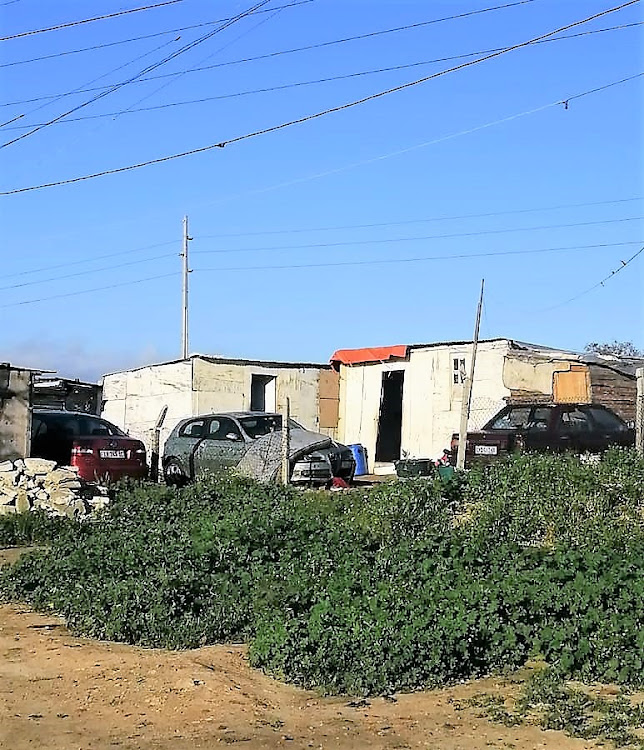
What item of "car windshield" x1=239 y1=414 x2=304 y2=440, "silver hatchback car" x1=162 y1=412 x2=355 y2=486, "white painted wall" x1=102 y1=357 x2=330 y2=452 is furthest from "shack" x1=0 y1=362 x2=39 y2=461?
"white painted wall" x1=102 y1=357 x2=330 y2=452

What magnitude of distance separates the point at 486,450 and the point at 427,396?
5.31m

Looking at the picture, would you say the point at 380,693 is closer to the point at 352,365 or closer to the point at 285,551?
the point at 285,551

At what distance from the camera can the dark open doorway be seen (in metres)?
25.1

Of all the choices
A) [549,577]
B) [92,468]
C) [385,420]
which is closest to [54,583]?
[549,577]

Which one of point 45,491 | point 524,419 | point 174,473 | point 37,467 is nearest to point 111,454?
point 174,473

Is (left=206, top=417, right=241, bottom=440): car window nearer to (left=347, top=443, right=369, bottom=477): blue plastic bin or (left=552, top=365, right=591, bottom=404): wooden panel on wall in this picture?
(left=347, top=443, right=369, bottom=477): blue plastic bin

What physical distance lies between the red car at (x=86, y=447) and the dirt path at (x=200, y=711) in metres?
10.2

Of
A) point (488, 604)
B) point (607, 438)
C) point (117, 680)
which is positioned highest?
point (607, 438)

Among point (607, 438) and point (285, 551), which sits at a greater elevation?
point (607, 438)

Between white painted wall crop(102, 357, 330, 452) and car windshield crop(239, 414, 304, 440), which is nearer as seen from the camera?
car windshield crop(239, 414, 304, 440)

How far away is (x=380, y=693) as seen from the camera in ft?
20.6

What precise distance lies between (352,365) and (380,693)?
2003cm

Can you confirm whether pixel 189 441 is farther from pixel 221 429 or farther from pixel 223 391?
pixel 223 391

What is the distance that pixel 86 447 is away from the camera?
17406 millimetres
